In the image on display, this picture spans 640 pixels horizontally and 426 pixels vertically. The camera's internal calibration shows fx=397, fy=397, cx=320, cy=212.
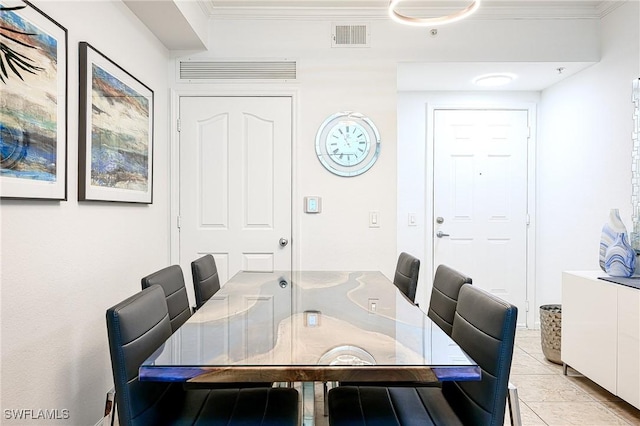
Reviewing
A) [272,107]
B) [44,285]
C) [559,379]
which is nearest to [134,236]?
[44,285]

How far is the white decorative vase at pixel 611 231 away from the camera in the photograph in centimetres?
249

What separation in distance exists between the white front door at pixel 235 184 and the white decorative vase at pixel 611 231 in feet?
7.03

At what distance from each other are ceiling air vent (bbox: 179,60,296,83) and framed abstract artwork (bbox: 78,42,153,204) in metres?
0.48

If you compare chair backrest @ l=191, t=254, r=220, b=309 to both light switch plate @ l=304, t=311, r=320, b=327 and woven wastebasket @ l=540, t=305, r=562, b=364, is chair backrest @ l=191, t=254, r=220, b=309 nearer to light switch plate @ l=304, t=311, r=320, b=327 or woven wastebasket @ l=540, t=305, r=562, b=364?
light switch plate @ l=304, t=311, r=320, b=327

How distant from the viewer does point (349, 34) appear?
3.07 metres

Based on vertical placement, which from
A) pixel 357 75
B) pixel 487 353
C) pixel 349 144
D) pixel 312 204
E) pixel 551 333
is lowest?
pixel 551 333

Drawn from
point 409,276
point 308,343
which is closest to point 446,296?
point 409,276

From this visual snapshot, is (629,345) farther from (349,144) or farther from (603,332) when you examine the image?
(349,144)

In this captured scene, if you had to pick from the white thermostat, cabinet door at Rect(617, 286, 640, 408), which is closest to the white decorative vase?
cabinet door at Rect(617, 286, 640, 408)

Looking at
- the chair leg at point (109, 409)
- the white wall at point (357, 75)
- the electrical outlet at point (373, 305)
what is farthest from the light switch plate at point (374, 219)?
the chair leg at point (109, 409)

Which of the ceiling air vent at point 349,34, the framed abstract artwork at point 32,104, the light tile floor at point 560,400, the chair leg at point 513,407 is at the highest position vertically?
the ceiling air vent at point 349,34

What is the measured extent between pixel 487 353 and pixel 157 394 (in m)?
0.99

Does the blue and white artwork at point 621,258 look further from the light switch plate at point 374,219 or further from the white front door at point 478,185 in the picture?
the light switch plate at point 374,219

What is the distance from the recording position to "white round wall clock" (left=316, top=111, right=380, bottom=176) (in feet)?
10.1
